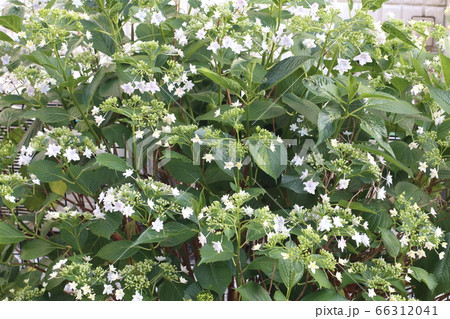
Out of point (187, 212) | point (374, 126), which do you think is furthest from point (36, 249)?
point (374, 126)

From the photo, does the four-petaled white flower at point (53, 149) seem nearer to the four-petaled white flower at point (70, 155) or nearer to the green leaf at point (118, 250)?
the four-petaled white flower at point (70, 155)

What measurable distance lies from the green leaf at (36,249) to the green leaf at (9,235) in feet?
0.17

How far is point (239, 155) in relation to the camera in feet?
1.98

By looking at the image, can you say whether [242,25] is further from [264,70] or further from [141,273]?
[141,273]

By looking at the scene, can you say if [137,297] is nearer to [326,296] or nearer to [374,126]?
[326,296]

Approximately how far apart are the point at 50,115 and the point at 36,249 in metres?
0.19

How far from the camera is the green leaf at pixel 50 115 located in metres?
0.73

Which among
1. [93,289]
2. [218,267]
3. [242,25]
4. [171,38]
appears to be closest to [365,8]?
[242,25]

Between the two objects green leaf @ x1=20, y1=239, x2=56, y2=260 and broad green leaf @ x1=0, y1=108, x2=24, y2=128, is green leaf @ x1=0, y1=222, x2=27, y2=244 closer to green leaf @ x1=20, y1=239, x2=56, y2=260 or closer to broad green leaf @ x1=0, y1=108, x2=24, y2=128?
green leaf @ x1=20, y1=239, x2=56, y2=260

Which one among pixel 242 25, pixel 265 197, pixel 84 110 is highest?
pixel 242 25

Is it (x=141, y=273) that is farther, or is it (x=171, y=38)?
(x=171, y=38)

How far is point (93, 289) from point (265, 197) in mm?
256

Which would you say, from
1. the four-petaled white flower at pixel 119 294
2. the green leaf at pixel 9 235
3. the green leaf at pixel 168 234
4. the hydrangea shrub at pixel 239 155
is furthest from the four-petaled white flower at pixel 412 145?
the green leaf at pixel 9 235

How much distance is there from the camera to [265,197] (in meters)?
0.73
